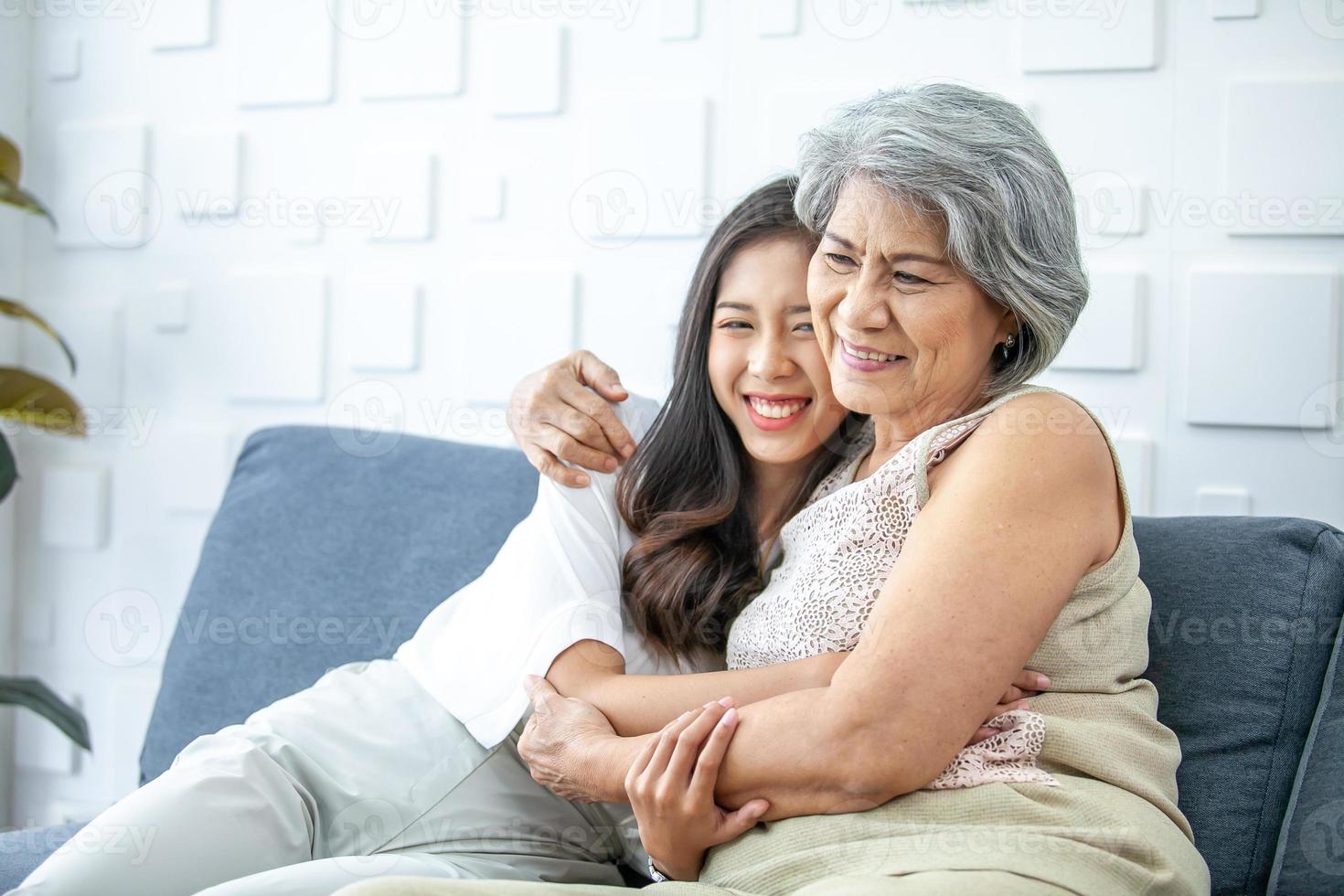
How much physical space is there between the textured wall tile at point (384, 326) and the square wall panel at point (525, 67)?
469mm

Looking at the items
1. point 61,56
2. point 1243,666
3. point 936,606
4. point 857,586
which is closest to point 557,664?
point 857,586

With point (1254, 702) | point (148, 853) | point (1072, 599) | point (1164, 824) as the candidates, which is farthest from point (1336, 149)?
point (148, 853)

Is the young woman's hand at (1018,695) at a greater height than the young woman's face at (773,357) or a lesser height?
lesser

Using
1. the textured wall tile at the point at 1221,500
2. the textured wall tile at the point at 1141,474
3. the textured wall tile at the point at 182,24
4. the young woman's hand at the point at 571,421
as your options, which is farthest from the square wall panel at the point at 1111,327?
the textured wall tile at the point at 182,24

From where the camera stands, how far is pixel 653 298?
247cm

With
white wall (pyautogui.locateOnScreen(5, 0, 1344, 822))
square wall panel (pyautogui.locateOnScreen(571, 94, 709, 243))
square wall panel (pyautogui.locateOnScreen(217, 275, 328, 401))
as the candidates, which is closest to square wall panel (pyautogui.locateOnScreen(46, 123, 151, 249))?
white wall (pyautogui.locateOnScreen(5, 0, 1344, 822))

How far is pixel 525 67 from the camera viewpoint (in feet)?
8.32

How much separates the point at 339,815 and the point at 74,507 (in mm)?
1725

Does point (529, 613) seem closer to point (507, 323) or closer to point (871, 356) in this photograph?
point (871, 356)

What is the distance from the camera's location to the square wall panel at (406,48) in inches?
102

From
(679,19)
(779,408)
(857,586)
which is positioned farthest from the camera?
(679,19)

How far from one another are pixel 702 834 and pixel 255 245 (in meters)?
2.02

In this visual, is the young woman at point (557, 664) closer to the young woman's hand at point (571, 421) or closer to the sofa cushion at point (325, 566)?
the young woman's hand at point (571, 421)

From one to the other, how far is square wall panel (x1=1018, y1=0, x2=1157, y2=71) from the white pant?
1.57 meters
